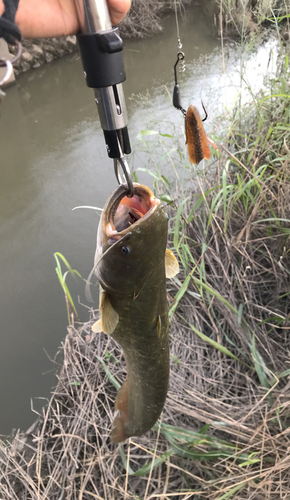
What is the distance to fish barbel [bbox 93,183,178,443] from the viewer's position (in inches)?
26.2

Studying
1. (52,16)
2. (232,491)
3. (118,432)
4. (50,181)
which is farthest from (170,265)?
(50,181)

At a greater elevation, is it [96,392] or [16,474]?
[96,392]

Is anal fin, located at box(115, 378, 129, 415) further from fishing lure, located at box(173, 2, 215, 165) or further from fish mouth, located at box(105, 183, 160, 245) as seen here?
fishing lure, located at box(173, 2, 215, 165)

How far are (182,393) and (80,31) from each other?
1.56 meters

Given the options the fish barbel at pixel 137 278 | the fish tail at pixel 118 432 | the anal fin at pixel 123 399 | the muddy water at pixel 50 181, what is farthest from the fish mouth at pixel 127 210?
the muddy water at pixel 50 181

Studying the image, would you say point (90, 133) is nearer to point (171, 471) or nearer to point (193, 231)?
point (193, 231)

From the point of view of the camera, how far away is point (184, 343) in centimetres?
174

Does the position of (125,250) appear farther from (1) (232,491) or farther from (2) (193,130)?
(1) (232,491)

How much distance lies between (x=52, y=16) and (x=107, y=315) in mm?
645

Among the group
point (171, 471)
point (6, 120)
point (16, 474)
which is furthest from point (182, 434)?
point (6, 120)

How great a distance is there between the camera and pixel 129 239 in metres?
0.66

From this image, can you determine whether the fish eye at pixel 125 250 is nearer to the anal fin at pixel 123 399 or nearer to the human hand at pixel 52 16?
the human hand at pixel 52 16

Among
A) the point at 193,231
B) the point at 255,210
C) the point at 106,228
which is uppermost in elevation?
the point at 106,228

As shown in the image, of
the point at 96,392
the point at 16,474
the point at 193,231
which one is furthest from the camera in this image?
the point at 193,231
